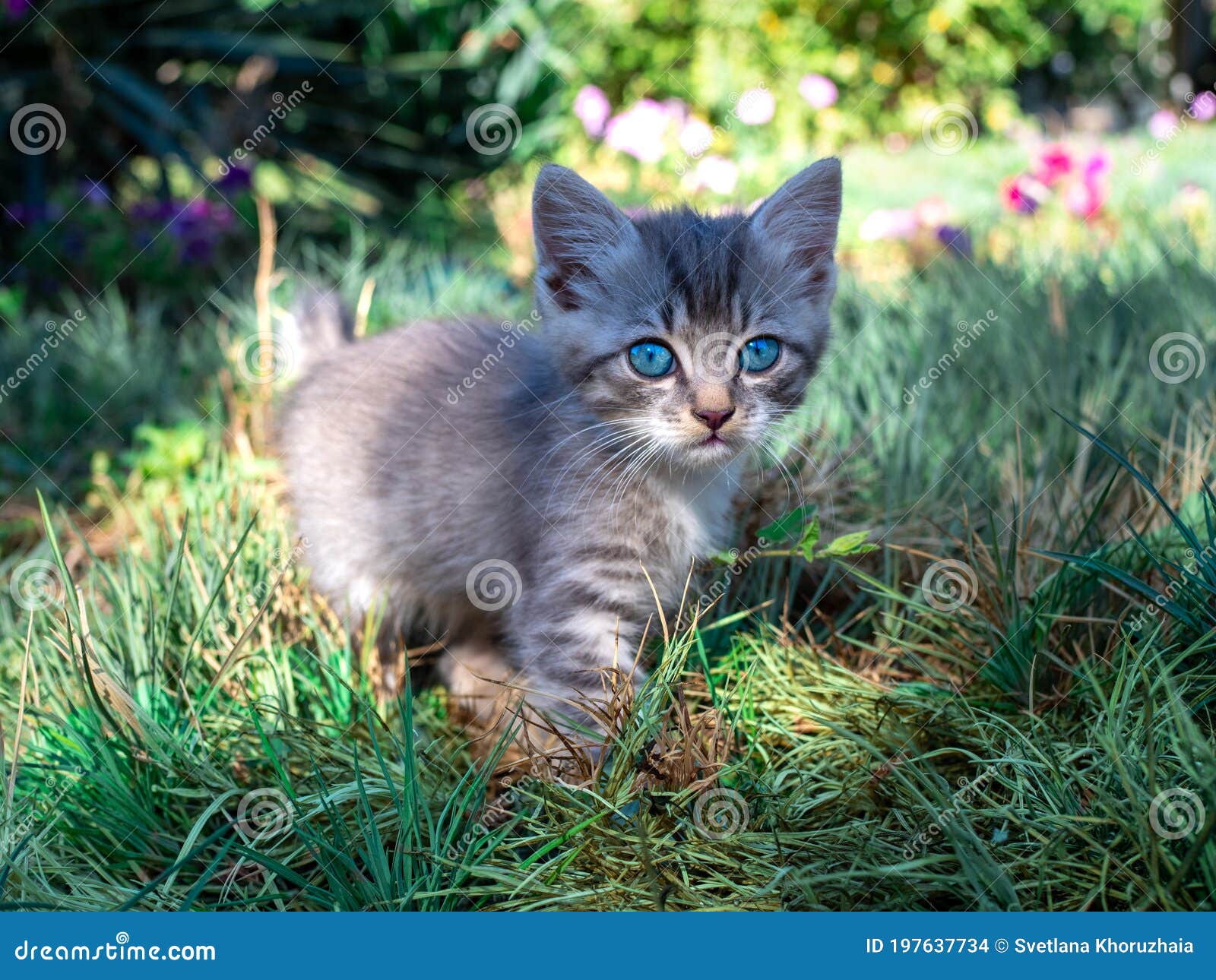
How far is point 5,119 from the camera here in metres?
5.31

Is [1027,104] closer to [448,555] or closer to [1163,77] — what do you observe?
[1163,77]

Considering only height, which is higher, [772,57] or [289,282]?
[772,57]

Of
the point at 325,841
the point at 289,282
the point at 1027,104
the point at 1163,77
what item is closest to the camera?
the point at 325,841

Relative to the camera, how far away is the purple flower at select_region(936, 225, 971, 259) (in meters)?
4.52

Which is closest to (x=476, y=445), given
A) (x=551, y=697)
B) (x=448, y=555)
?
(x=448, y=555)

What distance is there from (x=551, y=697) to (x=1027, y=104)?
18.5m

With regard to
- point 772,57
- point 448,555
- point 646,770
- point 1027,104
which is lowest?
point 646,770
